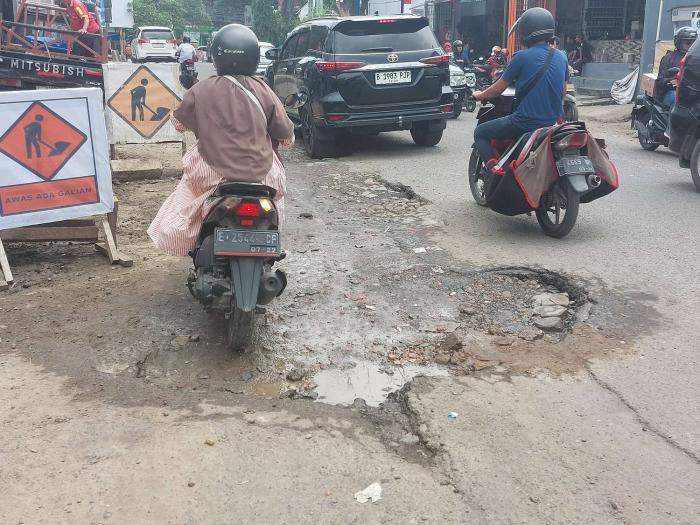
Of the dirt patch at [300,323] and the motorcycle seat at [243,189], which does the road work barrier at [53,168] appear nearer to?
the dirt patch at [300,323]

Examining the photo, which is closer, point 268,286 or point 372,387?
point 372,387

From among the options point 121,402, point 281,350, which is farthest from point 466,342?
point 121,402

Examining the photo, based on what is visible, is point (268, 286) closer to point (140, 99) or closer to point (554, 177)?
point (554, 177)

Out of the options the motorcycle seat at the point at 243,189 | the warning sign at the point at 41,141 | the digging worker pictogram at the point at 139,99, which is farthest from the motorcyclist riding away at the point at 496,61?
the motorcycle seat at the point at 243,189

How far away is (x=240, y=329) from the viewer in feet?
13.2

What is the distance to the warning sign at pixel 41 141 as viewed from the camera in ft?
17.3

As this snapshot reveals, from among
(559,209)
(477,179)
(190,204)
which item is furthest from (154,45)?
(190,204)

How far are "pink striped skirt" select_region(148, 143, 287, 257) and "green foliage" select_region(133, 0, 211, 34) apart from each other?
49.9m

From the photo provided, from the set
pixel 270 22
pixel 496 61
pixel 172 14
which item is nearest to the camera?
pixel 496 61

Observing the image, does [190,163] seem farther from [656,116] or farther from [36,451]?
[656,116]

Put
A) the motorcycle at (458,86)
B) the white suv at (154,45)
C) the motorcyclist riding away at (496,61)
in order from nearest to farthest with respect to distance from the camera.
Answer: the motorcycle at (458,86), the motorcyclist riding away at (496,61), the white suv at (154,45)

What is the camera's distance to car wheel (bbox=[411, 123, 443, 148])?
11.0m

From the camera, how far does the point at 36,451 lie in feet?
10.4

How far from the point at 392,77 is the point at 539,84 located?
3.98m
